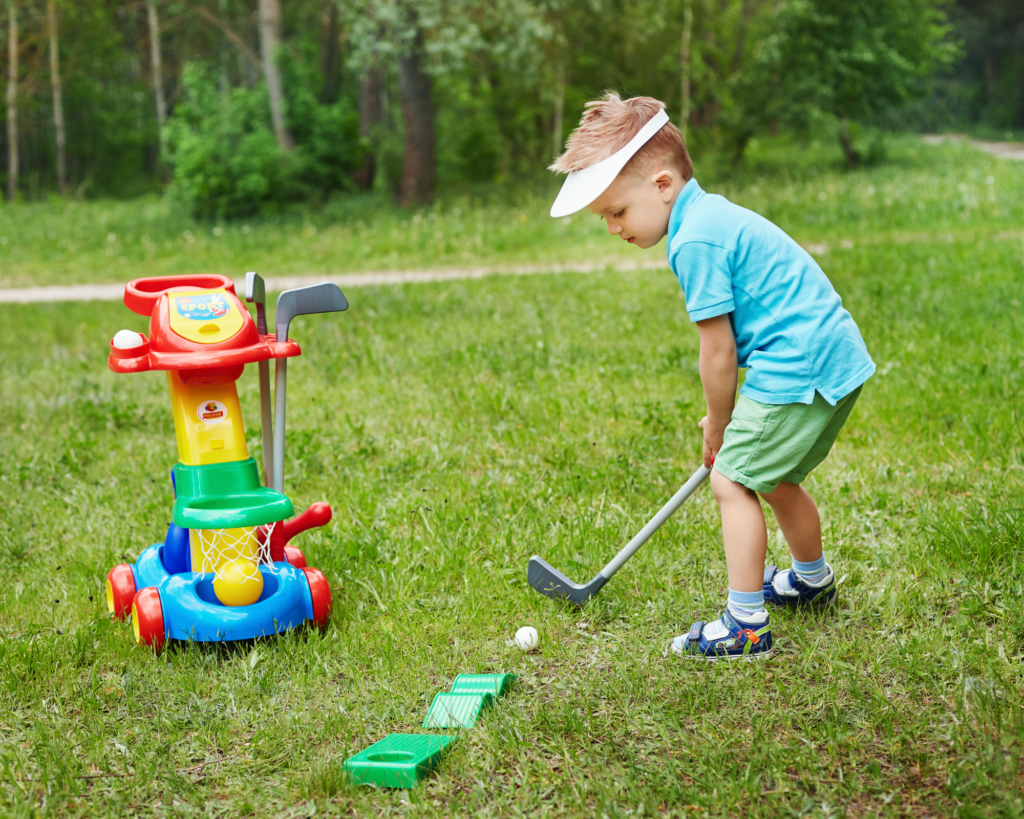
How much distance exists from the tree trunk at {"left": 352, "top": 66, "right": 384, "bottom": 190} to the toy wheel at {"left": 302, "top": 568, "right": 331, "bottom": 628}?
17887 mm

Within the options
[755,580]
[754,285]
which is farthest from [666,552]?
[754,285]

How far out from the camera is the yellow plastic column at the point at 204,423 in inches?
121

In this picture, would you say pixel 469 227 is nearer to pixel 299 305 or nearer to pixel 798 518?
pixel 299 305

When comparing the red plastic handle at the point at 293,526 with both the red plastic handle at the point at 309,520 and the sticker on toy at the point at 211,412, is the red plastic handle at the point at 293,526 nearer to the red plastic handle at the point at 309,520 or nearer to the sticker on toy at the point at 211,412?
the red plastic handle at the point at 309,520

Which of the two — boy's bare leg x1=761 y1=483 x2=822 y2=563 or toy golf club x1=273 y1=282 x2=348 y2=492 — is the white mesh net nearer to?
toy golf club x1=273 y1=282 x2=348 y2=492

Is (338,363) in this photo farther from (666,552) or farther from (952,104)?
(952,104)

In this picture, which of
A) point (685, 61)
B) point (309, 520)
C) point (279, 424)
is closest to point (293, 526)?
point (309, 520)

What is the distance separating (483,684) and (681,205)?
58.3 inches

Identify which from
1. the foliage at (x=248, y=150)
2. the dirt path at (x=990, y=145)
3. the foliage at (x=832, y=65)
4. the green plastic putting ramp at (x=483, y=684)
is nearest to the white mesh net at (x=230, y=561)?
the green plastic putting ramp at (x=483, y=684)

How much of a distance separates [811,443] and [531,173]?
60.0 feet

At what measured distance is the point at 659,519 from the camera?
309 centimetres

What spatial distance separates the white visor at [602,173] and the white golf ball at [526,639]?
1.32 m

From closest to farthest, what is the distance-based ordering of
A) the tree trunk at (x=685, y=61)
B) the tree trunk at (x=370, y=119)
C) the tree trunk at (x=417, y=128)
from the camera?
the tree trunk at (x=417, y=128), the tree trunk at (x=685, y=61), the tree trunk at (x=370, y=119)

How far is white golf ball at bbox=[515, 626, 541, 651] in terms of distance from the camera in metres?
3.02
